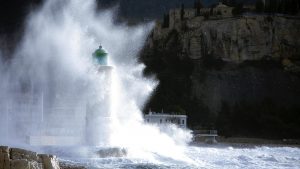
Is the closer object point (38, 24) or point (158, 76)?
point (38, 24)

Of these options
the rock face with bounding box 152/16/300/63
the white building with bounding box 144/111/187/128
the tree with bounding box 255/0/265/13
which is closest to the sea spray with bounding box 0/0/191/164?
the white building with bounding box 144/111/187/128

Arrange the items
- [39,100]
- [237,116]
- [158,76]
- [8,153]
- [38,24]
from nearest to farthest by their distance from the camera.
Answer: [8,153] → [38,24] → [39,100] → [237,116] → [158,76]

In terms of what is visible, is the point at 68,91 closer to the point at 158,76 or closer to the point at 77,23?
the point at 77,23

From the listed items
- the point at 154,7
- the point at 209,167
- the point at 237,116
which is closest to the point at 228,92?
the point at 237,116

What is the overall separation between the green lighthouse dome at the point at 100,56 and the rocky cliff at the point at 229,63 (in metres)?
34.3

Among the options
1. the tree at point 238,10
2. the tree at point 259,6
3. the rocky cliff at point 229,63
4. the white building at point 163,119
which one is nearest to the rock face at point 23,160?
the white building at point 163,119

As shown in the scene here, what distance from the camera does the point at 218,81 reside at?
61.2 meters

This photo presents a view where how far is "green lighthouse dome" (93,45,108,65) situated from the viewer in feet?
71.8

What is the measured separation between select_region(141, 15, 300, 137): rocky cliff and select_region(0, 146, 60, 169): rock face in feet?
139

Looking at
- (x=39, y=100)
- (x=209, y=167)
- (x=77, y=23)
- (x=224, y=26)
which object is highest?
(x=224, y=26)

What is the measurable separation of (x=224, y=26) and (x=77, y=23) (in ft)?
123

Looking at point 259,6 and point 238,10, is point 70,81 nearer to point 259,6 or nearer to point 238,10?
point 238,10

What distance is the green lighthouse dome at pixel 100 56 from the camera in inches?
861

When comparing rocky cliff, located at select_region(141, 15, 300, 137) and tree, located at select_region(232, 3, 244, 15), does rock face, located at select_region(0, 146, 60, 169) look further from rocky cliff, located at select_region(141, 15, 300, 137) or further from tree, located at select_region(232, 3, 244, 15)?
tree, located at select_region(232, 3, 244, 15)
